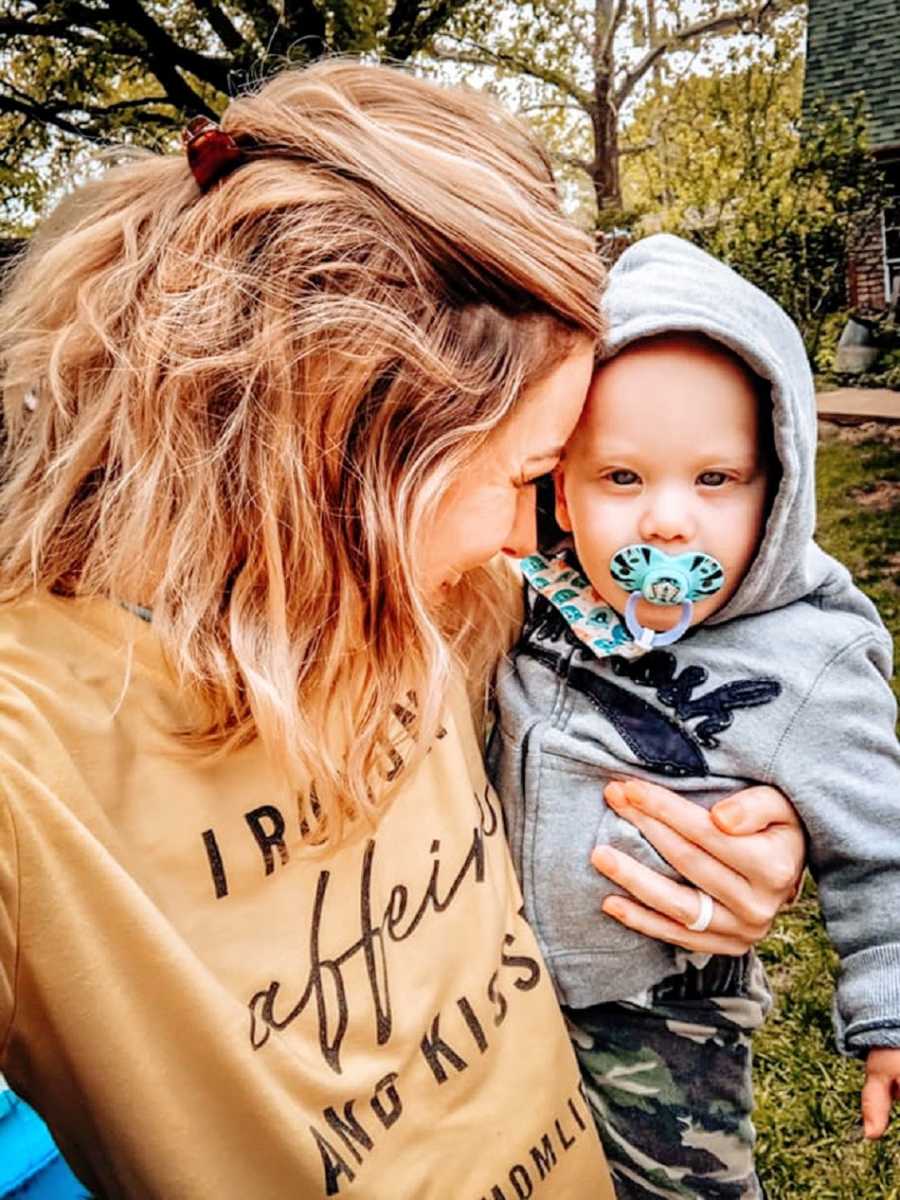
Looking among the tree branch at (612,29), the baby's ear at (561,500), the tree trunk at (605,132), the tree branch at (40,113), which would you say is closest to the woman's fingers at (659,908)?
the baby's ear at (561,500)

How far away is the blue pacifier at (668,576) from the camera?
4.69 ft

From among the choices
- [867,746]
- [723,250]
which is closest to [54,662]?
[867,746]

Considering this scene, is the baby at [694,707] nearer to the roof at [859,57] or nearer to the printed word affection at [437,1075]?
the printed word affection at [437,1075]

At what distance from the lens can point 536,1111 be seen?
1300mm

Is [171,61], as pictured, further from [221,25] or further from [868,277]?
[868,277]

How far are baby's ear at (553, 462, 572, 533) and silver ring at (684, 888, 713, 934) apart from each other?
1.88ft

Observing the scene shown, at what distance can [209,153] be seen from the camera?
1.15m

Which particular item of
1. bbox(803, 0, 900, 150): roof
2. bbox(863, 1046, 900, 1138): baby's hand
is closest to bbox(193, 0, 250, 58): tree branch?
bbox(803, 0, 900, 150): roof

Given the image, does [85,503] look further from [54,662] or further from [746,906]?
[746,906]

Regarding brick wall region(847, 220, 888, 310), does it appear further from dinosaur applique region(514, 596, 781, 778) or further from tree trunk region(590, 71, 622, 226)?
dinosaur applique region(514, 596, 781, 778)

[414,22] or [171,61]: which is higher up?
[414,22]

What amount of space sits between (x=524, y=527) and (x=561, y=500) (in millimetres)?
215

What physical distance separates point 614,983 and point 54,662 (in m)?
0.94

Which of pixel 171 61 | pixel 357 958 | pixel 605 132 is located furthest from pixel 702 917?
pixel 605 132
